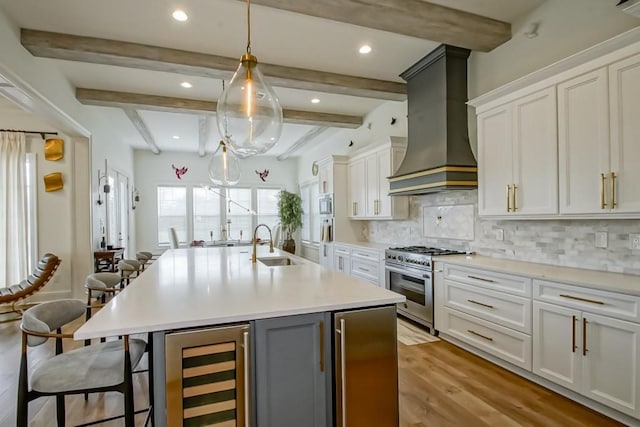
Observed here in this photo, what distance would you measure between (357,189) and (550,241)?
327cm

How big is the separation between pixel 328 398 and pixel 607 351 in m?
1.89

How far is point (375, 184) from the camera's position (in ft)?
17.2

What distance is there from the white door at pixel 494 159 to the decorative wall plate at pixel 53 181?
579cm

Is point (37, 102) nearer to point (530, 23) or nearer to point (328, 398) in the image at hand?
point (328, 398)

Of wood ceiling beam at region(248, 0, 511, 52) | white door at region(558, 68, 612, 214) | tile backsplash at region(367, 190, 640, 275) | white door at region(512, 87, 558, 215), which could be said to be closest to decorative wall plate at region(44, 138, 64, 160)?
wood ceiling beam at region(248, 0, 511, 52)

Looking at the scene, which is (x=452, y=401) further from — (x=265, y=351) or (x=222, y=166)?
(x=222, y=166)

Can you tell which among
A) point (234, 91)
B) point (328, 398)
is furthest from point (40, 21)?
point (328, 398)

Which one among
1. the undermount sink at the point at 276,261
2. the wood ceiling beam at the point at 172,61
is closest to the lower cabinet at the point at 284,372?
the undermount sink at the point at 276,261

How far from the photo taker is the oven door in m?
3.69

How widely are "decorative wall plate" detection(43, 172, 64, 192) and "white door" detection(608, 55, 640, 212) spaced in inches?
257

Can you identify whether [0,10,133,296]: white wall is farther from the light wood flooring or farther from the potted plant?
the potted plant

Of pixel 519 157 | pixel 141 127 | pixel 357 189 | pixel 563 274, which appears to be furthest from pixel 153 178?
pixel 563 274

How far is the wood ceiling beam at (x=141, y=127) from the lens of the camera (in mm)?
5586

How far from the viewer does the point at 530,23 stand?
3.07m
